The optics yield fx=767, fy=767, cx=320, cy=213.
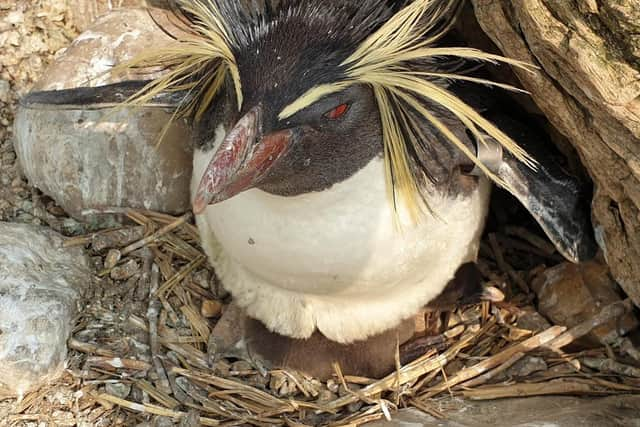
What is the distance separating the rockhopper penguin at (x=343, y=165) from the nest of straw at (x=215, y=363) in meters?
0.11

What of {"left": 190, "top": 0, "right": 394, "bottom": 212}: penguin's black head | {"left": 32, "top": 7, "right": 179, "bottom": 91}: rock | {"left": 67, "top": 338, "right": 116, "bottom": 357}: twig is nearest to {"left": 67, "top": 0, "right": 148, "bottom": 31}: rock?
{"left": 32, "top": 7, "right": 179, "bottom": 91}: rock

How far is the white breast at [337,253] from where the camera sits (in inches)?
69.6

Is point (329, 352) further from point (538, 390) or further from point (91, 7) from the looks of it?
point (91, 7)

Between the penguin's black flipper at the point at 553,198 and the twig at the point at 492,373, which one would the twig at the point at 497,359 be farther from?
the penguin's black flipper at the point at 553,198

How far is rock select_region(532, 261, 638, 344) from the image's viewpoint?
82.5 inches

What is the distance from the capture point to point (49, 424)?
1.90 m

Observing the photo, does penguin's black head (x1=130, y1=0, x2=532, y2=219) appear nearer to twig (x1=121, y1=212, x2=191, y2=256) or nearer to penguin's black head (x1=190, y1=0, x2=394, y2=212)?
penguin's black head (x1=190, y1=0, x2=394, y2=212)

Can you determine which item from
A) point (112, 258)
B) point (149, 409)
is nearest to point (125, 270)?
point (112, 258)

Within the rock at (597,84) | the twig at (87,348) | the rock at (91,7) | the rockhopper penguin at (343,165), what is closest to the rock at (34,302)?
the twig at (87,348)

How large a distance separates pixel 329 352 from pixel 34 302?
792 millimetres

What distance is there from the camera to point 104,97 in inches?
77.9

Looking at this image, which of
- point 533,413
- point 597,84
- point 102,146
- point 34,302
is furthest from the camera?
Result: point 102,146

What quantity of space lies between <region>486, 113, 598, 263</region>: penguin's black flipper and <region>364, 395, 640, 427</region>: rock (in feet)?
1.19

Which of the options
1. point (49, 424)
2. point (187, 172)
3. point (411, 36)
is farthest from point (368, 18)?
point (49, 424)
